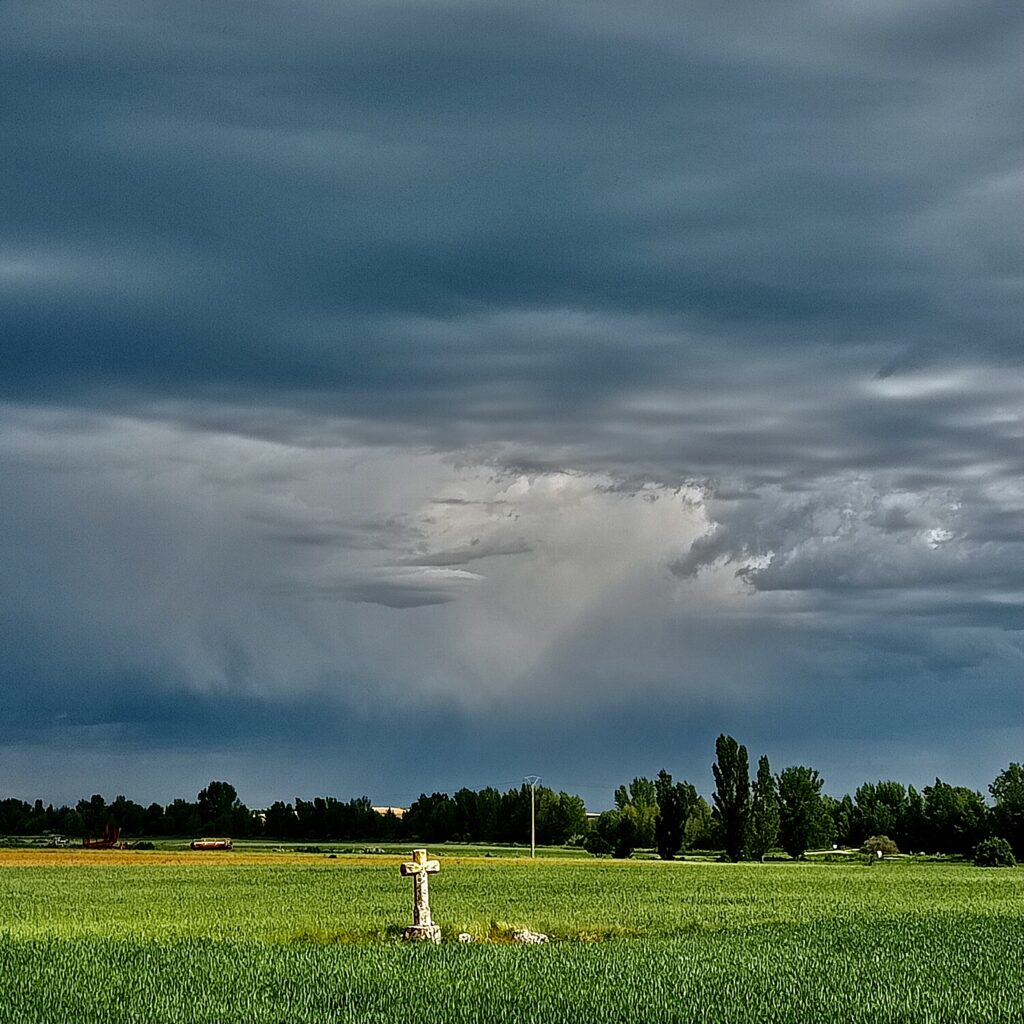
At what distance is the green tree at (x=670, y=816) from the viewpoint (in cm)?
14650

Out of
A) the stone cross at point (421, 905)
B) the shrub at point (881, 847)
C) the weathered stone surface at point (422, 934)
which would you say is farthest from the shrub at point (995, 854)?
the weathered stone surface at point (422, 934)

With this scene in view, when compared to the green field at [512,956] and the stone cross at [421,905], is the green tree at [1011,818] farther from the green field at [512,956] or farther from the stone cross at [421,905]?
the stone cross at [421,905]

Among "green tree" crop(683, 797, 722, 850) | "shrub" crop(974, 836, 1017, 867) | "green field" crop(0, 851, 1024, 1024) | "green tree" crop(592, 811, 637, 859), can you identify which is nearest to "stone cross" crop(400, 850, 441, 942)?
"green field" crop(0, 851, 1024, 1024)

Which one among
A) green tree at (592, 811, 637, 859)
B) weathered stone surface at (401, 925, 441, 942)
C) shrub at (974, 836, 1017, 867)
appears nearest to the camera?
weathered stone surface at (401, 925, 441, 942)

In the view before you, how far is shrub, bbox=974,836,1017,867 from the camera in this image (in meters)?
124

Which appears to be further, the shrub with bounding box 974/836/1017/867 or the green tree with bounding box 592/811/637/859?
the green tree with bounding box 592/811/637/859

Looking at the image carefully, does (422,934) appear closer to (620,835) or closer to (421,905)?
(421,905)

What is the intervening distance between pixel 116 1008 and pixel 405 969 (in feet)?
22.8

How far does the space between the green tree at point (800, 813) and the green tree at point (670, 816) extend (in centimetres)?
1135

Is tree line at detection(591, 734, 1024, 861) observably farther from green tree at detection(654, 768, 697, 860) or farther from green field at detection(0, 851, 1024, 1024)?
green field at detection(0, 851, 1024, 1024)

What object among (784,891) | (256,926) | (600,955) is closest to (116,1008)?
(600,955)

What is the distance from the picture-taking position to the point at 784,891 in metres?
65.6

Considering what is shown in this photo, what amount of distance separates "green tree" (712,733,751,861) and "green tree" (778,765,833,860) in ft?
57.2

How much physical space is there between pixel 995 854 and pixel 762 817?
73.7 feet
